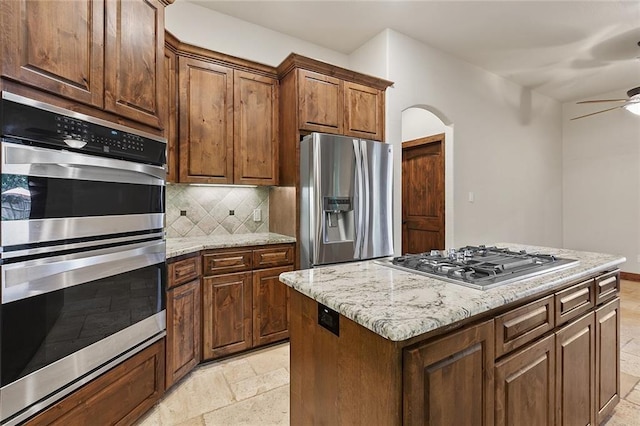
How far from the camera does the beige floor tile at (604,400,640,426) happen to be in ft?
6.07

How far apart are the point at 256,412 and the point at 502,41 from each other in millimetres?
4347

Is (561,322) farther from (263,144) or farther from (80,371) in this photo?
(263,144)

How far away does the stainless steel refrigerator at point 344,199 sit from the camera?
267 centimetres

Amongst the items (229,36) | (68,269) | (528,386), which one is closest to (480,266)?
(528,386)

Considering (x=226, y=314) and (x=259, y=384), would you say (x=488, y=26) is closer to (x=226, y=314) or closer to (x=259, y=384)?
(x=226, y=314)

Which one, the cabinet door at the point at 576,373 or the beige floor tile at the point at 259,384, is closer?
the cabinet door at the point at 576,373

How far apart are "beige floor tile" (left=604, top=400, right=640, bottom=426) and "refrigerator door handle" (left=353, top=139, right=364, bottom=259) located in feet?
6.25

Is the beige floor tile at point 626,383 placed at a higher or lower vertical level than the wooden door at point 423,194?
lower

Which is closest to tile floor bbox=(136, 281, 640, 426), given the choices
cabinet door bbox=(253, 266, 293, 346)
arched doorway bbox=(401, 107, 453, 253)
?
cabinet door bbox=(253, 266, 293, 346)

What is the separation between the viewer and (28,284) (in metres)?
1.24

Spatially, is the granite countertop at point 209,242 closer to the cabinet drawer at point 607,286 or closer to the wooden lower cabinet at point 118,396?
the wooden lower cabinet at point 118,396

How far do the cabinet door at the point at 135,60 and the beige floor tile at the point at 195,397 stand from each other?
5.71 ft

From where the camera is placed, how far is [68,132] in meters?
1.37

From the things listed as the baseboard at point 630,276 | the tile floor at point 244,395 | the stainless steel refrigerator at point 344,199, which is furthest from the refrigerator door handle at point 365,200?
the baseboard at point 630,276
